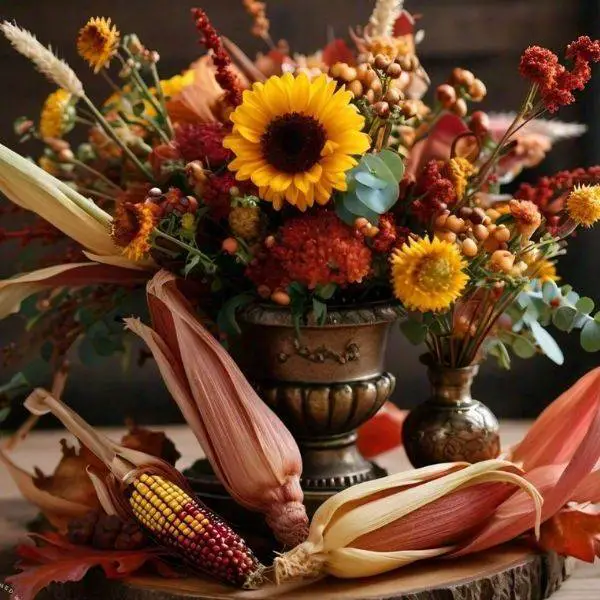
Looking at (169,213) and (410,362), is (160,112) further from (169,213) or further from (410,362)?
(410,362)

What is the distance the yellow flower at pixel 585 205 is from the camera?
844 mm

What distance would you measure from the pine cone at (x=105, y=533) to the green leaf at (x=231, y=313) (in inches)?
6.9

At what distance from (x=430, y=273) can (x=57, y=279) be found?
1.10 feet

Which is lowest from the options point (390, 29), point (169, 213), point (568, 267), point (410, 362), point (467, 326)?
point (410, 362)

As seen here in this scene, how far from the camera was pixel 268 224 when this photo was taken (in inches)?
35.2

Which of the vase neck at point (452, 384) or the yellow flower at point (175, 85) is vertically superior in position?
the yellow flower at point (175, 85)

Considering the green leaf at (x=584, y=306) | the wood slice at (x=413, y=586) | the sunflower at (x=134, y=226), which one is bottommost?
the wood slice at (x=413, y=586)

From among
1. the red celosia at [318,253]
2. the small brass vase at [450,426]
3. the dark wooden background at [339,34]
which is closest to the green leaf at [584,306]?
the small brass vase at [450,426]

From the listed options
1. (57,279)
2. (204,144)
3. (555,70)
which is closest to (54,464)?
(57,279)

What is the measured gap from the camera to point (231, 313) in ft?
2.96

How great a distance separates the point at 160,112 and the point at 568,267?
0.75 m

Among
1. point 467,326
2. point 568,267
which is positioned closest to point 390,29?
point 467,326

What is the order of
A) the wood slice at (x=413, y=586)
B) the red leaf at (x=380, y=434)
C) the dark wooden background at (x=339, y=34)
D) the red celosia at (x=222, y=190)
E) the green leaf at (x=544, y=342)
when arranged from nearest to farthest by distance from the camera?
1. the wood slice at (x=413, y=586)
2. the red celosia at (x=222, y=190)
3. the green leaf at (x=544, y=342)
4. the red leaf at (x=380, y=434)
5. the dark wooden background at (x=339, y=34)

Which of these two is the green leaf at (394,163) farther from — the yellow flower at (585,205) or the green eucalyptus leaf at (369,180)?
the yellow flower at (585,205)
